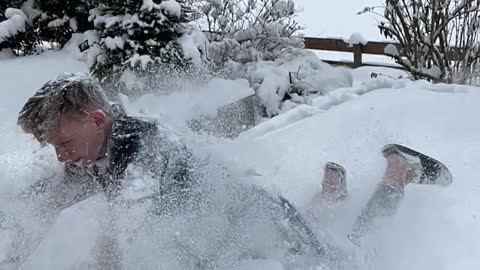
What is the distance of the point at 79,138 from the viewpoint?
1.54 metres

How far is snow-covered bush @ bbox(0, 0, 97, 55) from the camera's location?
566 centimetres

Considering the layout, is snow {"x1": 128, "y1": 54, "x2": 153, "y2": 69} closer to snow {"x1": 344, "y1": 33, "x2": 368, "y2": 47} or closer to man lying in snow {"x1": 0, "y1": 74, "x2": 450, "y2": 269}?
snow {"x1": 344, "y1": 33, "x2": 368, "y2": 47}

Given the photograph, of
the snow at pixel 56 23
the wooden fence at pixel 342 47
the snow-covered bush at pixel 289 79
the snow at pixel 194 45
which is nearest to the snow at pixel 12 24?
the snow at pixel 56 23

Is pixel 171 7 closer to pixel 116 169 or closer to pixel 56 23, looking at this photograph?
pixel 56 23

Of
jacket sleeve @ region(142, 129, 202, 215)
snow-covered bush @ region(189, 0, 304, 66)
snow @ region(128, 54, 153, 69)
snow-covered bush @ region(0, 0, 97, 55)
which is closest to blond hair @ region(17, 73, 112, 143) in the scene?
jacket sleeve @ region(142, 129, 202, 215)

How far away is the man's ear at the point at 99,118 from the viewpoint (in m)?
1.55

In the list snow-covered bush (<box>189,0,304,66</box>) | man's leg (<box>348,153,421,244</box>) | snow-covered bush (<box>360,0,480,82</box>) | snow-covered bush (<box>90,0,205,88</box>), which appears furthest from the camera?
snow-covered bush (<box>189,0,304,66</box>)

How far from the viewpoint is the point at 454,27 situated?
15.8ft

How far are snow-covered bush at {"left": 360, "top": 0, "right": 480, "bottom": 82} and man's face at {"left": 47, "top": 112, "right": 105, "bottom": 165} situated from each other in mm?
3589

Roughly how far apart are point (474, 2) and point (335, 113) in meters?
2.22

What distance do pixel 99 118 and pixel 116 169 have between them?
0.50 ft

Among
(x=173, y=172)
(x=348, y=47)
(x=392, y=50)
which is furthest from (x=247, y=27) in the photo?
(x=173, y=172)

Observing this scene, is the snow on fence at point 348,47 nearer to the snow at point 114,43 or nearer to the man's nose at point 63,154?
the snow at point 114,43

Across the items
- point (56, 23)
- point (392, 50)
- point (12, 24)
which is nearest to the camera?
point (392, 50)
